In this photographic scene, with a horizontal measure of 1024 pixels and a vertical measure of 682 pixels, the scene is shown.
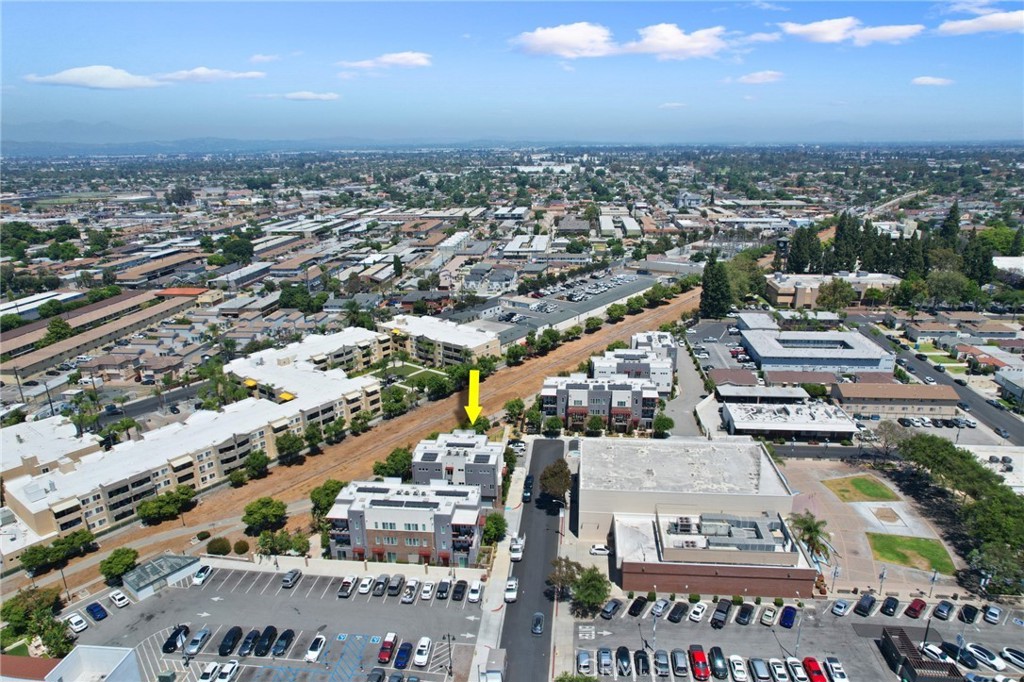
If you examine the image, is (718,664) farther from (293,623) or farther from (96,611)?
(96,611)

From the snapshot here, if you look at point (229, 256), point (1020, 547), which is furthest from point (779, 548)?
point (229, 256)

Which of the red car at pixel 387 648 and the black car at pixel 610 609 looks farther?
the black car at pixel 610 609

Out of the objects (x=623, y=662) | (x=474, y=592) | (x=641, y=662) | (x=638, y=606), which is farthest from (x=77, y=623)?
(x=638, y=606)

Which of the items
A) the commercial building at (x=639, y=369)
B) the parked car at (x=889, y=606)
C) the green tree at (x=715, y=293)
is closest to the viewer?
the parked car at (x=889, y=606)

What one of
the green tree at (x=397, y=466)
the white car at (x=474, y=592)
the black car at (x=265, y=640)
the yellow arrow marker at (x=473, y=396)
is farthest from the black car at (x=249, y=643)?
the yellow arrow marker at (x=473, y=396)

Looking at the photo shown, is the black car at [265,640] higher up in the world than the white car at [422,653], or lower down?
lower down

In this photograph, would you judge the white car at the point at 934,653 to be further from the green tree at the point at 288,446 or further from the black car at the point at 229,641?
the green tree at the point at 288,446

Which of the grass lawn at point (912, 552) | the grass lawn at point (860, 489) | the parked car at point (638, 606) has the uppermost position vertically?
the grass lawn at point (860, 489)

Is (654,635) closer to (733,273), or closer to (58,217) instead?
(733,273)
